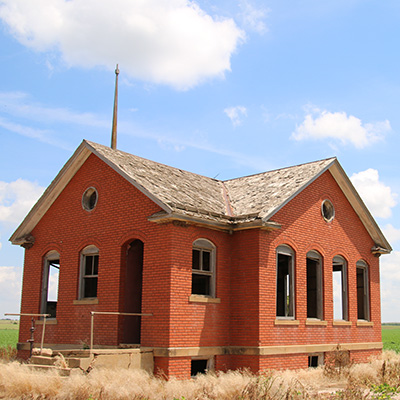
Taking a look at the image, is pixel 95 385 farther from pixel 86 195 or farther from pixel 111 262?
pixel 86 195

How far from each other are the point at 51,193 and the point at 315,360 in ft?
34.2

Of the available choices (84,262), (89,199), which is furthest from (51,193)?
(84,262)

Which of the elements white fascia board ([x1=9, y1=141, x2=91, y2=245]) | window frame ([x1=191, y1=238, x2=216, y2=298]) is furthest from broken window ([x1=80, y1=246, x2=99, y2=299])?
window frame ([x1=191, y1=238, x2=216, y2=298])

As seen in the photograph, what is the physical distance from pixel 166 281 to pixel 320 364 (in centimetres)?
660

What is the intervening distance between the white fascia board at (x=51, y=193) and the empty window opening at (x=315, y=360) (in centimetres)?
983

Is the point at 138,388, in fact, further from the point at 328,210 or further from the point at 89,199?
the point at 328,210

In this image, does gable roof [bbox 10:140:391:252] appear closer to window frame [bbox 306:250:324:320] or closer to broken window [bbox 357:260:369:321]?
broken window [bbox 357:260:369:321]

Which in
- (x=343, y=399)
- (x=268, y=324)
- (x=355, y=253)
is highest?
(x=355, y=253)

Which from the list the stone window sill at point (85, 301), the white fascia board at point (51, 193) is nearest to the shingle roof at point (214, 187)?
the white fascia board at point (51, 193)

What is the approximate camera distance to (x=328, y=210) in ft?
64.2

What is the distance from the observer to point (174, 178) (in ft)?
61.0

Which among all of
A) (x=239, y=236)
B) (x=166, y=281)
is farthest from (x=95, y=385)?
(x=239, y=236)

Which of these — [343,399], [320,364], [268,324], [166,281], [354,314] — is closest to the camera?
[343,399]

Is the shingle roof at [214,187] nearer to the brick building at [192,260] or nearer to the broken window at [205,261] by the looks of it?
the brick building at [192,260]
